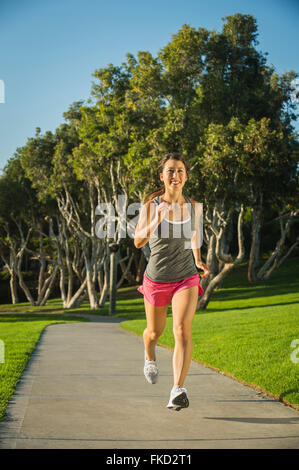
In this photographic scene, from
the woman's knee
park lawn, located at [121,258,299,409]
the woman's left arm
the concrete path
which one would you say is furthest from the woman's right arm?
park lawn, located at [121,258,299,409]

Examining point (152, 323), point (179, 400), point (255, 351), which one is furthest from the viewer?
point (255, 351)

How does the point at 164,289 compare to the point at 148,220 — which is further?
the point at 164,289

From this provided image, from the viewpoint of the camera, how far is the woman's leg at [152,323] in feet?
17.3

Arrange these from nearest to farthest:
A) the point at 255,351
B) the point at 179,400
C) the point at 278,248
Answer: the point at 179,400, the point at 255,351, the point at 278,248

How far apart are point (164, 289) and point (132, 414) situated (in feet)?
4.11

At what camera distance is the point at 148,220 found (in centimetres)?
500

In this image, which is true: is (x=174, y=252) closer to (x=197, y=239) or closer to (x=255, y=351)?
(x=197, y=239)

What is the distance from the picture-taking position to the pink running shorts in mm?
5047

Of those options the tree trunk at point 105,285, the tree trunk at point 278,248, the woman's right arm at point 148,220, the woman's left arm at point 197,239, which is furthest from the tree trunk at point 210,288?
the woman's right arm at point 148,220

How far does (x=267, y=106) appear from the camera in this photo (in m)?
25.3

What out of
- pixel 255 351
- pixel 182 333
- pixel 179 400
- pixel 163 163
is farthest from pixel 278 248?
pixel 179 400

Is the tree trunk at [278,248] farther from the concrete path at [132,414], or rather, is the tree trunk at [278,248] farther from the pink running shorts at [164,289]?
the pink running shorts at [164,289]

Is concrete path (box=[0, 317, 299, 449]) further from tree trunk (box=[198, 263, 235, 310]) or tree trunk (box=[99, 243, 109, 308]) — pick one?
tree trunk (box=[99, 243, 109, 308])
